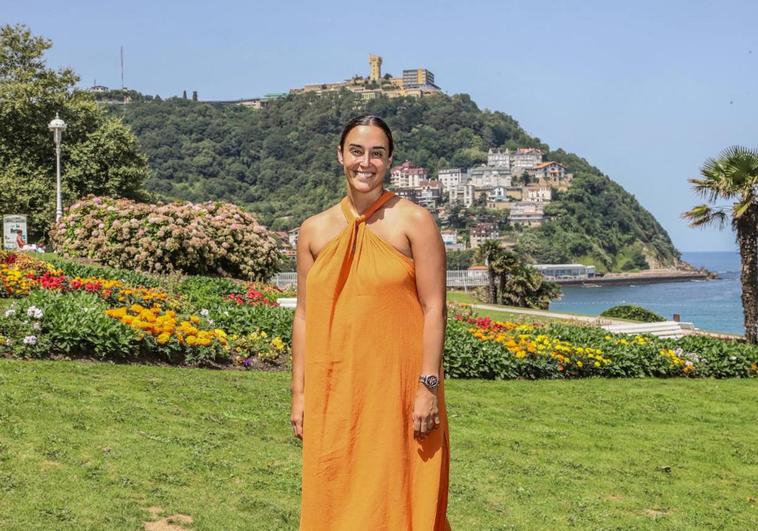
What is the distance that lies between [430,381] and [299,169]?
154 m

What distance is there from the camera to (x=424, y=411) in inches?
146

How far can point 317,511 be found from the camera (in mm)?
3777

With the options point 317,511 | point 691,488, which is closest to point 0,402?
point 317,511

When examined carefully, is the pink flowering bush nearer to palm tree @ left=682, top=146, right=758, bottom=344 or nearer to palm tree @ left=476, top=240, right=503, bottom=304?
palm tree @ left=682, top=146, right=758, bottom=344

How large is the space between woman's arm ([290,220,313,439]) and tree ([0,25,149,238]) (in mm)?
31968

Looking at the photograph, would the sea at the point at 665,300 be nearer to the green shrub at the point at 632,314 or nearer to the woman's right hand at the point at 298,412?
the green shrub at the point at 632,314

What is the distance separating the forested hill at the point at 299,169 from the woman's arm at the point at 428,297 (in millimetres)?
121368

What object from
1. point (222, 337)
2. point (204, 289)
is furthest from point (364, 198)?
point (204, 289)

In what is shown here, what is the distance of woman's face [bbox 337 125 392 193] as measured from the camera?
12.6 ft

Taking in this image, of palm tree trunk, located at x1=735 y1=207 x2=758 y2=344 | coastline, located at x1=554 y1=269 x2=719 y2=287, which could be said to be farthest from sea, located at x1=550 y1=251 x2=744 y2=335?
palm tree trunk, located at x1=735 y1=207 x2=758 y2=344

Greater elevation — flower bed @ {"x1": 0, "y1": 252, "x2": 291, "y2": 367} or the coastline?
flower bed @ {"x1": 0, "y1": 252, "x2": 291, "y2": 367}

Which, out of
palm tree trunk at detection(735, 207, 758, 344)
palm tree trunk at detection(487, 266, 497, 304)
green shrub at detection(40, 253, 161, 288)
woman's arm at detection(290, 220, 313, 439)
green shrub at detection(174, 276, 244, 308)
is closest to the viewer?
woman's arm at detection(290, 220, 313, 439)

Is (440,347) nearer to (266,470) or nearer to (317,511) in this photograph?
(317,511)

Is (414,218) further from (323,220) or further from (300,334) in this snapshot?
(300,334)
